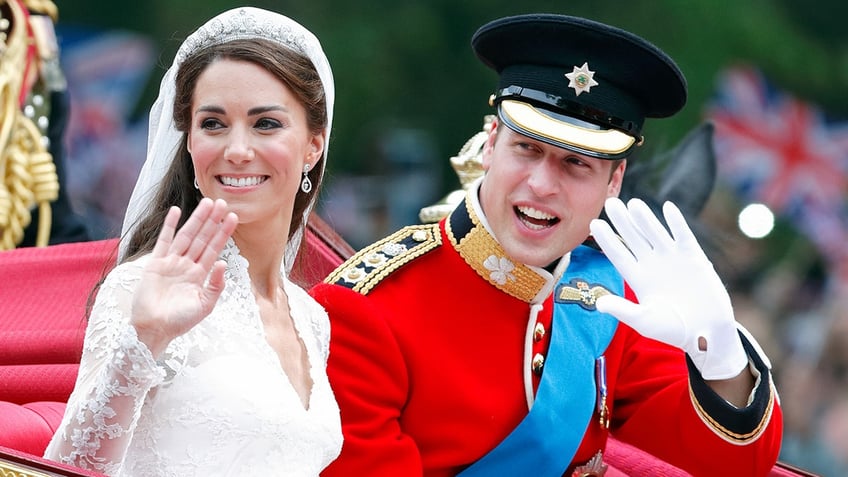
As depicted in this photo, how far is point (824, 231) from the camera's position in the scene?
21.5 feet

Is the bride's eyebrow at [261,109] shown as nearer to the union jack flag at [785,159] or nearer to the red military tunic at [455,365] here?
the red military tunic at [455,365]

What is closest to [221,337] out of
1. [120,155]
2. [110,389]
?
[110,389]

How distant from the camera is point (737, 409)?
106 inches

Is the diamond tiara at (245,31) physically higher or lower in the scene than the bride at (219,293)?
higher

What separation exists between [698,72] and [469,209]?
419 centimetres

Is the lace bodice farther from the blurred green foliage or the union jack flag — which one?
the union jack flag

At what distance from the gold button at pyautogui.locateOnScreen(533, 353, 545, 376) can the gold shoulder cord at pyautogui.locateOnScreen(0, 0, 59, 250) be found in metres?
1.33

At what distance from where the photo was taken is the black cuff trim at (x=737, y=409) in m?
2.70

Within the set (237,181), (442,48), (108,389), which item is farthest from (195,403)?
(442,48)

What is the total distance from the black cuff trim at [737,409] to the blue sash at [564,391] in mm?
190

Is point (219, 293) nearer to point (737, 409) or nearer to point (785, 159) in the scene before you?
point (737, 409)

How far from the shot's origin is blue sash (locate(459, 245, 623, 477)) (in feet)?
8.83

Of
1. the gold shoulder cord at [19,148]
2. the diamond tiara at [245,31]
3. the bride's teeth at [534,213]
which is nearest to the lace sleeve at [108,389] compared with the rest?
the diamond tiara at [245,31]

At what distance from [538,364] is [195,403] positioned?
2.62ft
